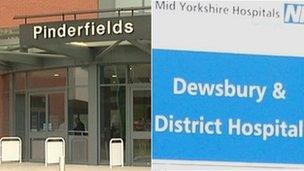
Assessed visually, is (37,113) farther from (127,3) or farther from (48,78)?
(127,3)

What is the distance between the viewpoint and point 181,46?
5.92 feet

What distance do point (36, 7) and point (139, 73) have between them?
4.57 meters

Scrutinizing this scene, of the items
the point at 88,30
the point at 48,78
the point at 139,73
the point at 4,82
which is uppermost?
the point at 88,30

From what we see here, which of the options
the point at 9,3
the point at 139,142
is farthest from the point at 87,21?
the point at 9,3

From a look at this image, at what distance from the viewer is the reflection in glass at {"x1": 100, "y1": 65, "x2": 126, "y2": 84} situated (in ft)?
54.7

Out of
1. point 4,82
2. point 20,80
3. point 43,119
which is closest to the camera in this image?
point 43,119

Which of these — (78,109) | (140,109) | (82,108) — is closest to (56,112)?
(78,109)

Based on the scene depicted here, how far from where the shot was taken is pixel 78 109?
17.3 meters

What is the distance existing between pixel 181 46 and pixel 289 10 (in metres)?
0.37

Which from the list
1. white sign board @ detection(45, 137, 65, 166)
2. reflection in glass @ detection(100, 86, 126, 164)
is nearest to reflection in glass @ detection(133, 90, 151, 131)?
reflection in glass @ detection(100, 86, 126, 164)

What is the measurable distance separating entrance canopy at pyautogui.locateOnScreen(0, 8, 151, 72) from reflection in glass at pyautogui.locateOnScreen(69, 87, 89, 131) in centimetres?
91

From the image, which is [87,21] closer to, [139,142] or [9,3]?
[139,142]

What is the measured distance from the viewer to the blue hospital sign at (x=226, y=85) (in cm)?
180

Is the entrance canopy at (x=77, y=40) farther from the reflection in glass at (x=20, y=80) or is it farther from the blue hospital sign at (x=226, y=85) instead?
the blue hospital sign at (x=226, y=85)
